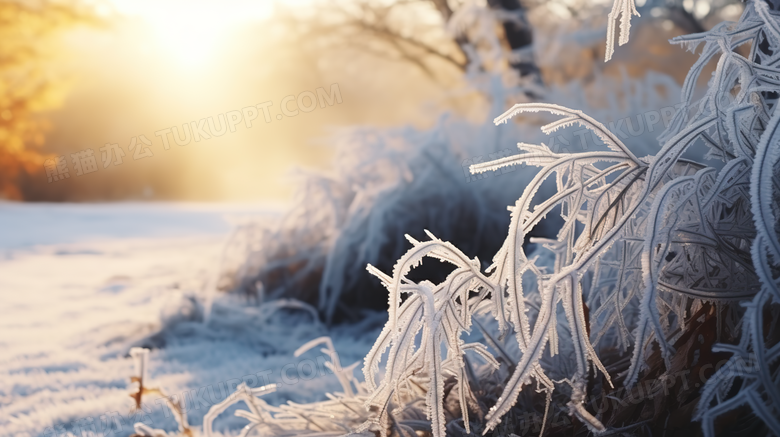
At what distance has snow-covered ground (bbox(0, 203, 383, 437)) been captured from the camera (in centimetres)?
66

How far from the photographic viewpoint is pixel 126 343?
0.97m

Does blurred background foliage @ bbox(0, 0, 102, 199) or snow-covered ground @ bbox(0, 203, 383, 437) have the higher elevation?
blurred background foliage @ bbox(0, 0, 102, 199)

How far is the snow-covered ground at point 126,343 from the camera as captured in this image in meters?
0.66

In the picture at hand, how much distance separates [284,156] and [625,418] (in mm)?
5392

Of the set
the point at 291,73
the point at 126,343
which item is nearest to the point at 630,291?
the point at 126,343

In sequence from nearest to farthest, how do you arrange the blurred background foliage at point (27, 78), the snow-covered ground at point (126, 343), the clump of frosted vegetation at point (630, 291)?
the clump of frosted vegetation at point (630, 291) < the snow-covered ground at point (126, 343) < the blurred background foliage at point (27, 78)

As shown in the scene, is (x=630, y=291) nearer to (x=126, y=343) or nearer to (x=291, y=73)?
(x=126, y=343)

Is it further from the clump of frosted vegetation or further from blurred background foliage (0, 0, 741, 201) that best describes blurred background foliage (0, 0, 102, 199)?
the clump of frosted vegetation

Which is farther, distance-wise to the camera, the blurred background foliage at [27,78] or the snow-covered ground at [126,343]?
the blurred background foliage at [27,78]

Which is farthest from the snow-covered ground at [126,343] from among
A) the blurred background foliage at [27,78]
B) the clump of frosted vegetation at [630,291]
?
the blurred background foliage at [27,78]

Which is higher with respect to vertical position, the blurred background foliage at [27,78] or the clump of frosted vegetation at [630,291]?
the blurred background foliage at [27,78]

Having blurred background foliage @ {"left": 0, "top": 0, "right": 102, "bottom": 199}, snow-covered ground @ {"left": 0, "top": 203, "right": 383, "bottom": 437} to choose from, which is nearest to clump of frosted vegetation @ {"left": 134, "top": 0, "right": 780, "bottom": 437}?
snow-covered ground @ {"left": 0, "top": 203, "right": 383, "bottom": 437}

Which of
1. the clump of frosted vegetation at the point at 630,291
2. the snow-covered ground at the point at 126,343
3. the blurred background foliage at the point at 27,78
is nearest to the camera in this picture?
the clump of frosted vegetation at the point at 630,291

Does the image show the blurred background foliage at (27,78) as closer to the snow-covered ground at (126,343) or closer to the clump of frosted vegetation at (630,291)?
the snow-covered ground at (126,343)
